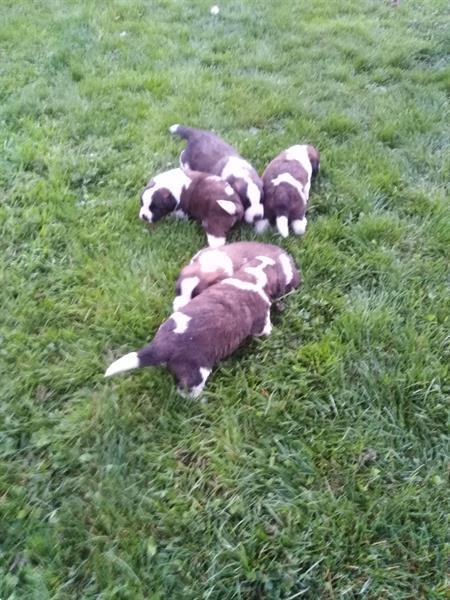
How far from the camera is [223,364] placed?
2895 millimetres

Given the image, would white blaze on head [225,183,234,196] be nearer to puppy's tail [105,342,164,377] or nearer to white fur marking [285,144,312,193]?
white fur marking [285,144,312,193]

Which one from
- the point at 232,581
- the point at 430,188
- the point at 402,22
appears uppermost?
the point at 402,22

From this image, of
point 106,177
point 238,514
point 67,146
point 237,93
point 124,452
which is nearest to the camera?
point 238,514

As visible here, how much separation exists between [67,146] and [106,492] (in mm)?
2836

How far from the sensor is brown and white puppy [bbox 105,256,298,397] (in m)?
2.63

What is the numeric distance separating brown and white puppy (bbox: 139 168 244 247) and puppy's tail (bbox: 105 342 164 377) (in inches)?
41.8

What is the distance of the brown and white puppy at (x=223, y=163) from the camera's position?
12.2ft

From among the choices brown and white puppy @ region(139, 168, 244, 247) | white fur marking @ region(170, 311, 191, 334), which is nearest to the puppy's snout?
brown and white puppy @ region(139, 168, 244, 247)

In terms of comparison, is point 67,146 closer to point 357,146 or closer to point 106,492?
point 357,146

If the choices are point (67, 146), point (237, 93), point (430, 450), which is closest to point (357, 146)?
point (237, 93)

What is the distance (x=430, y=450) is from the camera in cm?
256

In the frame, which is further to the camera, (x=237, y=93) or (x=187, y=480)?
(x=237, y=93)

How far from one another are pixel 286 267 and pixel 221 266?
0.36m

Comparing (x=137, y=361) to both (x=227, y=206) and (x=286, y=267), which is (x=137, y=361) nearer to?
(x=286, y=267)
